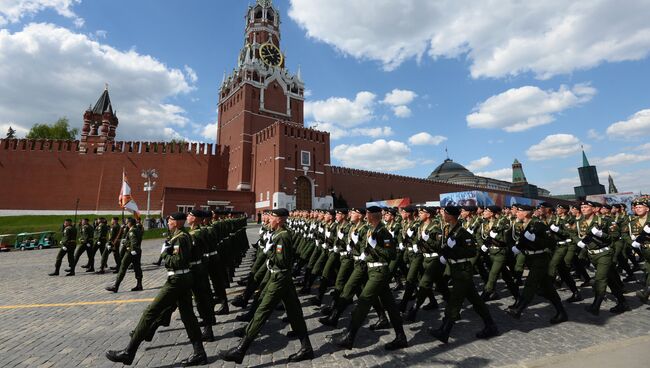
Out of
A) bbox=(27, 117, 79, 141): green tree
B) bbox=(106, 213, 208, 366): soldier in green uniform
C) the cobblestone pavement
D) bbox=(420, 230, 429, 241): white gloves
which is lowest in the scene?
the cobblestone pavement

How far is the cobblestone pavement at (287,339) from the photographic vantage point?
4090mm

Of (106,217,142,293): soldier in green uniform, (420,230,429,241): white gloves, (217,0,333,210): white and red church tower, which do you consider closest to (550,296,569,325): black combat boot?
(420,230,429,241): white gloves

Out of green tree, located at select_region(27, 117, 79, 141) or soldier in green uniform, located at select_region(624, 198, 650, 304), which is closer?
soldier in green uniform, located at select_region(624, 198, 650, 304)

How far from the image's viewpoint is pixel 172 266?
421 centimetres

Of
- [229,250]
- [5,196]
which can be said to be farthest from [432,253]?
[5,196]

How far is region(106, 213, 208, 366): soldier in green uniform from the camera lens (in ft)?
13.0

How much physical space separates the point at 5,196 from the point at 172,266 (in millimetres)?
46592

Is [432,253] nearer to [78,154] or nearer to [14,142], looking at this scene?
[78,154]

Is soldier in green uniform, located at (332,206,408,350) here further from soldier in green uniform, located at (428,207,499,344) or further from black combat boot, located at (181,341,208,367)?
black combat boot, located at (181,341,208,367)

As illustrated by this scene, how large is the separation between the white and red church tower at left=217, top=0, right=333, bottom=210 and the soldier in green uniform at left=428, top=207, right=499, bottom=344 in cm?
3118

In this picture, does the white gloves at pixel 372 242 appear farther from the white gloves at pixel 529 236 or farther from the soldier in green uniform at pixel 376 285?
the white gloves at pixel 529 236

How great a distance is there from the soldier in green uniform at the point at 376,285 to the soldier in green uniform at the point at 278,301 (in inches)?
22.4

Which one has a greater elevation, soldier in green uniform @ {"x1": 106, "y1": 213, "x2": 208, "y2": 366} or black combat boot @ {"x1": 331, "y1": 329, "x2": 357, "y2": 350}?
soldier in green uniform @ {"x1": 106, "y1": 213, "x2": 208, "y2": 366}

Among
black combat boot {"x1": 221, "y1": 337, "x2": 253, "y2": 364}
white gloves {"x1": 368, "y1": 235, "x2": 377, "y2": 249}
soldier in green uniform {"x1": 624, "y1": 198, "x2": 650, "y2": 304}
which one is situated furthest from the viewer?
soldier in green uniform {"x1": 624, "y1": 198, "x2": 650, "y2": 304}
